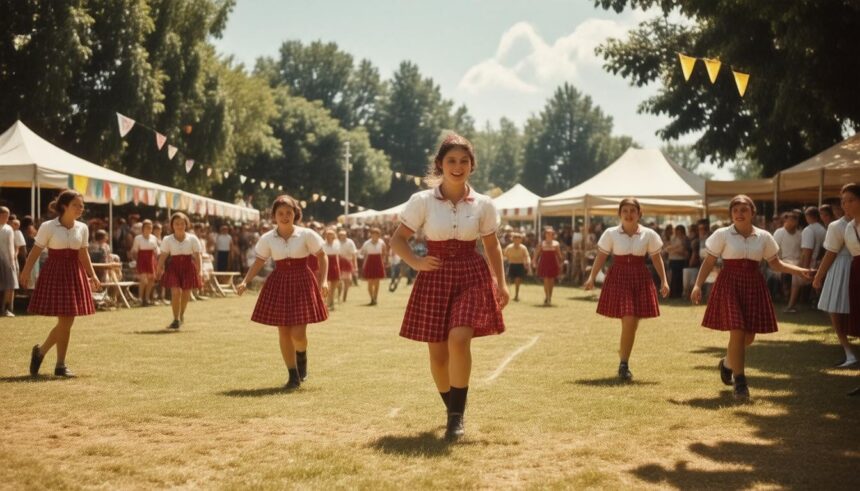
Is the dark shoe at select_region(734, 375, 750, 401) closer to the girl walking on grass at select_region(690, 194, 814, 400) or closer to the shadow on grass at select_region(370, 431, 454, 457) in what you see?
the girl walking on grass at select_region(690, 194, 814, 400)

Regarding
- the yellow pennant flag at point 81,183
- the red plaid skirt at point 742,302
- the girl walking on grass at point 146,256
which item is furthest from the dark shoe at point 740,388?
the girl walking on grass at point 146,256

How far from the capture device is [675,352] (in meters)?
11.4

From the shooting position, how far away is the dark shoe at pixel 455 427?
19.4 ft

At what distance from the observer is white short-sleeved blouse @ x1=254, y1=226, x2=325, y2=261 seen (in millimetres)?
8586

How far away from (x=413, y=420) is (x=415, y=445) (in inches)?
36.0

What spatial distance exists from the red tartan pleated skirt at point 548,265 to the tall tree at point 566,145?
217ft

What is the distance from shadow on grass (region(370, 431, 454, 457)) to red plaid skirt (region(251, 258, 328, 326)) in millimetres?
2696

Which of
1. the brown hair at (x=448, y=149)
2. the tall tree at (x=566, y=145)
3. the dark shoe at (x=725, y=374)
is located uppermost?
the tall tree at (x=566, y=145)

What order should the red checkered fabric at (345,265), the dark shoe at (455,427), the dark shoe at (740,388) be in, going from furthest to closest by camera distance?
the red checkered fabric at (345,265) → the dark shoe at (740,388) → the dark shoe at (455,427)

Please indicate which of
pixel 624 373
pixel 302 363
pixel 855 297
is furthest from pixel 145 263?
pixel 855 297

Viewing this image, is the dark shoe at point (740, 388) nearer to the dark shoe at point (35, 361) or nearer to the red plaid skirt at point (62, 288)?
the red plaid skirt at point (62, 288)

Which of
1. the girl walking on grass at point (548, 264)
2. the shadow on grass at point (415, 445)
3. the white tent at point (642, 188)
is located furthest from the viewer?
the white tent at point (642, 188)

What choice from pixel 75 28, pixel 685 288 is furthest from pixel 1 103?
pixel 685 288

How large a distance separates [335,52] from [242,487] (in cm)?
7482
